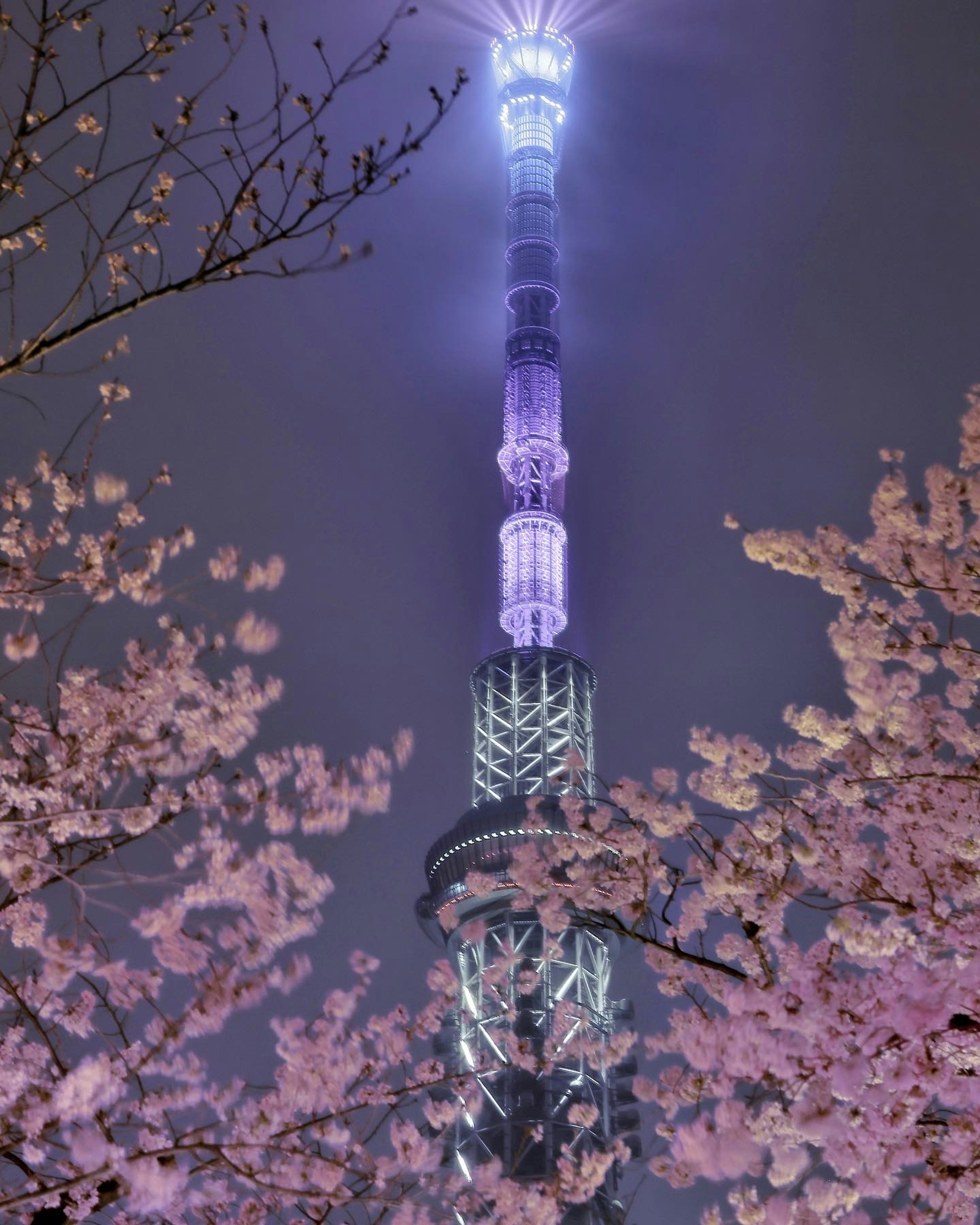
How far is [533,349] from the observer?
4734 centimetres

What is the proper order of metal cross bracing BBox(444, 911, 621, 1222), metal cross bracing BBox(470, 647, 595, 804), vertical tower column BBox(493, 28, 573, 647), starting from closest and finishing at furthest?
metal cross bracing BBox(444, 911, 621, 1222) < metal cross bracing BBox(470, 647, 595, 804) < vertical tower column BBox(493, 28, 573, 647)

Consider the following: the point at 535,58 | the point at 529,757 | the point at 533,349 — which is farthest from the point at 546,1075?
the point at 535,58

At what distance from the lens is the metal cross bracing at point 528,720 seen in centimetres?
3994

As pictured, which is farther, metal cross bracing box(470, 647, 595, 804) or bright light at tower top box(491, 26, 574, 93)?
bright light at tower top box(491, 26, 574, 93)

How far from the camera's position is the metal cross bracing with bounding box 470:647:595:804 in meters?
39.9

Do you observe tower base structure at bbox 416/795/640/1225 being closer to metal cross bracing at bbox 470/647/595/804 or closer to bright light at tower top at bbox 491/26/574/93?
metal cross bracing at bbox 470/647/595/804

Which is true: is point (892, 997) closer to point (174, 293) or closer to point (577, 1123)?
point (174, 293)

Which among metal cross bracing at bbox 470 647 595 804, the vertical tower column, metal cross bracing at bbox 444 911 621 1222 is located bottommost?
metal cross bracing at bbox 444 911 621 1222

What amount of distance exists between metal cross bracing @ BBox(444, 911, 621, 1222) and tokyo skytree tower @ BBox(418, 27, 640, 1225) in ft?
0.20

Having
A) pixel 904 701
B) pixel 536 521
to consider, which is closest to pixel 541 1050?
pixel 536 521

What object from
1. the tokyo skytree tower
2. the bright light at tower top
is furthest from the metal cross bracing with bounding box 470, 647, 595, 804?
the bright light at tower top

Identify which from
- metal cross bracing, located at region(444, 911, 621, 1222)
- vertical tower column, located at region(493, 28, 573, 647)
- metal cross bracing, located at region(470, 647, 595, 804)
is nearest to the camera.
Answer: metal cross bracing, located at region(444, 911, 621, 1222)

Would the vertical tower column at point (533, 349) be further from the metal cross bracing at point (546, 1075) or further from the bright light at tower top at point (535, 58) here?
the metal cross bracing at point (546, 1075)

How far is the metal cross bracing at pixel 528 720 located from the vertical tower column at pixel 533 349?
1190mm
